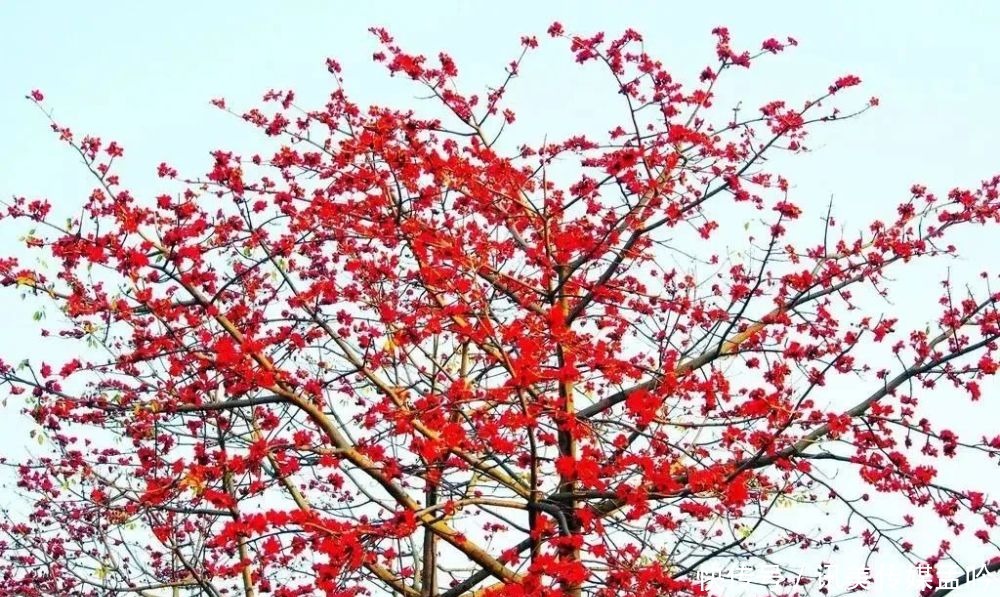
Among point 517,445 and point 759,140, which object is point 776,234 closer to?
point 759,140

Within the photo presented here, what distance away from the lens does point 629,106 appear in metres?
8.18

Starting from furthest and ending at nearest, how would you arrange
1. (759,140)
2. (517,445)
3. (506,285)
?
(506,285) < (759,140) < (517,445)

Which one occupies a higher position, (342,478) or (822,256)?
(822,256)

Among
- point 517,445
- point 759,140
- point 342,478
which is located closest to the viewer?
point 517,445

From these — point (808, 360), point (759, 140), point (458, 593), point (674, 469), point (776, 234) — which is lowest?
point (458, 593)

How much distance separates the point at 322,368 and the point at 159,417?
5.01ft

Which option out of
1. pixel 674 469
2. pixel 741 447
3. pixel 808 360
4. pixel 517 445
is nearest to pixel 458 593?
pixel 517 445

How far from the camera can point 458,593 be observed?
7.90 m

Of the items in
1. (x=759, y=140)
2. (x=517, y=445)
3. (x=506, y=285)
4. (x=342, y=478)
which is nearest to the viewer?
(x=517, y=445)

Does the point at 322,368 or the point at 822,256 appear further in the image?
the point at 322,368

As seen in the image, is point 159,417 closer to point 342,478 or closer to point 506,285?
point 342,478

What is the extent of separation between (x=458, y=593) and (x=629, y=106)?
4.09 metres

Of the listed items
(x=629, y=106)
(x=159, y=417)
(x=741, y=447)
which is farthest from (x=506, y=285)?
(x=159, y=417)

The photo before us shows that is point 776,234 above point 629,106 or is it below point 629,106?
below
